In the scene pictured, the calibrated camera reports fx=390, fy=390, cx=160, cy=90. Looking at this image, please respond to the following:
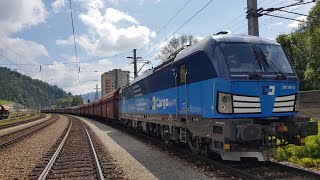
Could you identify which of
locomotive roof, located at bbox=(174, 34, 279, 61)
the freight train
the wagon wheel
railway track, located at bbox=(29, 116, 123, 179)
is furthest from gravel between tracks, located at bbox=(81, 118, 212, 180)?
locomotive roof, located at bbox=(174, 34, 279, 61)

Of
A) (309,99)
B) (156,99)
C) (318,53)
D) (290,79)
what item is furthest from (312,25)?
(290,79)

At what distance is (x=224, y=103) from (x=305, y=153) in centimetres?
297

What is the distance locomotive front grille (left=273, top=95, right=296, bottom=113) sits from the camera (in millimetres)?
9648

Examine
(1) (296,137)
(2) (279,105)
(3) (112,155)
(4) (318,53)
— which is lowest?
(3) (112,155)

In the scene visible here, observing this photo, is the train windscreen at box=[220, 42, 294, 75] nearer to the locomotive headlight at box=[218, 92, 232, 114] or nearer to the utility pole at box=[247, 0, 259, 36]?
the locomotive headlight at box=[218, 92, 232, 114]

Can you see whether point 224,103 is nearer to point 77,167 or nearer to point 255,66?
point 255,66

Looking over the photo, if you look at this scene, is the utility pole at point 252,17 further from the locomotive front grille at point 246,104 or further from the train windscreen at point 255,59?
the locomotive front grille at point 246,104

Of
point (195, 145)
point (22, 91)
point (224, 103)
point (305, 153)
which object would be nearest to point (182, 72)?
point (195, 145)

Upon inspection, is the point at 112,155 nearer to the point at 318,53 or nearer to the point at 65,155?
the point at 65,155

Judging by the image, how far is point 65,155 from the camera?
46.2 feet

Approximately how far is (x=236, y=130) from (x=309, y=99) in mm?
8107

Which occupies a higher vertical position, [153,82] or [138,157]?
[153,82]

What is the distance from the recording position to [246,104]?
9.29 meters

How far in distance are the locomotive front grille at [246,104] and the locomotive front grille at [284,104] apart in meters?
0.54
